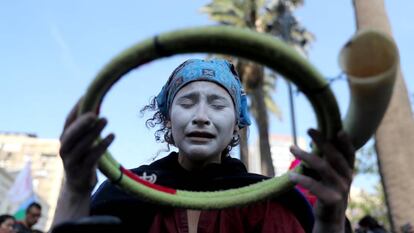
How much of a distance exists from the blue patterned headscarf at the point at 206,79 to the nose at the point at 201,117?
159 millimetres

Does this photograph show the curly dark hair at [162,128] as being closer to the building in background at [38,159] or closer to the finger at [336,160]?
the finger at [336,160]

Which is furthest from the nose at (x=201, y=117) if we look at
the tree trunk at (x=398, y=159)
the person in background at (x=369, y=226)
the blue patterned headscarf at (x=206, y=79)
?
the person in background at (x=369, y=226)

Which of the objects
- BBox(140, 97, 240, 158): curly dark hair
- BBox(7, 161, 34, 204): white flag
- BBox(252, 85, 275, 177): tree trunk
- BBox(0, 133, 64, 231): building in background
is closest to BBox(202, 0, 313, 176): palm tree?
BBox(252, 85, 275, 177): tree trunk

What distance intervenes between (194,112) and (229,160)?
31 centimetres

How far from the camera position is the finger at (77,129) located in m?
1.30

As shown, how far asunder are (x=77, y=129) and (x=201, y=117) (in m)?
0.59

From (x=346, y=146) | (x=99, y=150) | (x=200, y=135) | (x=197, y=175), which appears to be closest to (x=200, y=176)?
(x=197, y=175)

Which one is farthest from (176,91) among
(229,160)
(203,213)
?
(203,213)

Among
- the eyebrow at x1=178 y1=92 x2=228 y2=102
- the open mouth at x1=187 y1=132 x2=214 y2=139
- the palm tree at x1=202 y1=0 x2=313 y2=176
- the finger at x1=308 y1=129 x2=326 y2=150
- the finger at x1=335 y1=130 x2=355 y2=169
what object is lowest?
the finger at x1=335 y1=130 x2=355 y2=169

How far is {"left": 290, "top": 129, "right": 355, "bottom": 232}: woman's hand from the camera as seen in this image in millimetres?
1293

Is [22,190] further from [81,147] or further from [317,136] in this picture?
[317,136]

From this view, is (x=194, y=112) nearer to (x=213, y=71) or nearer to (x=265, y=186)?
(x=213, y=71)

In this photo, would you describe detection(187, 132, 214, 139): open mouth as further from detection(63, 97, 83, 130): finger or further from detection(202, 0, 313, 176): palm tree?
detection(202, 0, 313, 176): palm tree

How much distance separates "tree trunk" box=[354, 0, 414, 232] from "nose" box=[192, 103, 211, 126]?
165 inches
